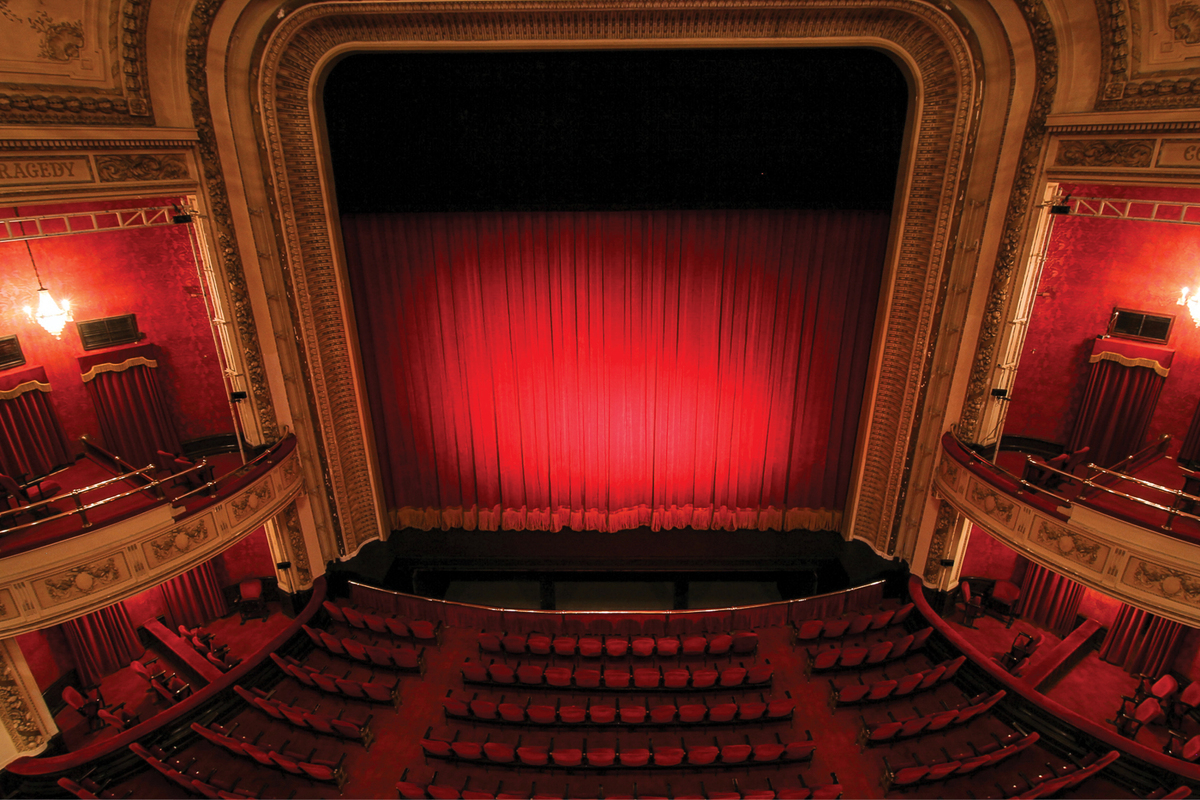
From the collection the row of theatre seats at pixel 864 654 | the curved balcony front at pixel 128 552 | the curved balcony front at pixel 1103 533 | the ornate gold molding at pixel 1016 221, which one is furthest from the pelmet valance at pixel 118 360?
the ornate gold molding at pixel 1016 221

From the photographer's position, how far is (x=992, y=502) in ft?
21.6

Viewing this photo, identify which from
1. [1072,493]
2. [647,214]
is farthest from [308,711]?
[1072,493]

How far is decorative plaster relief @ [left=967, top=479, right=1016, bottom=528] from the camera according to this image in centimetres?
637

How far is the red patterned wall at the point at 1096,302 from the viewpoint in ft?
23.0

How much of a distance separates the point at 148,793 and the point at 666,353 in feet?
26.0

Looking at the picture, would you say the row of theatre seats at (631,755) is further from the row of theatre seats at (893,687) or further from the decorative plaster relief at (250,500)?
the decorative plaster relief at (250,500)

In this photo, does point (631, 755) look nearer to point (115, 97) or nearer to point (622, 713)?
point (622, 713)

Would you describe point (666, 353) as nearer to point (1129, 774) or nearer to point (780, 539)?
point (780, 539)

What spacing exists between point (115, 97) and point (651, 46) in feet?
18.3

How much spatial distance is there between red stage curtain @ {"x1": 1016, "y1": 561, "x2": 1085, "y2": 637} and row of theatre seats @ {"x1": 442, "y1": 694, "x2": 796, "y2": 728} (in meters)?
3.89

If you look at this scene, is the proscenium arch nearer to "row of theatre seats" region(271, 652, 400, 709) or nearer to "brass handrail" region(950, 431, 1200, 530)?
"brass handrail" region(950, 431, 1200, 530)

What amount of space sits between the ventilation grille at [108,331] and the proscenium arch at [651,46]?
6.77 ft

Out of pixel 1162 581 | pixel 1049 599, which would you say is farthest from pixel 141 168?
pixel 1049 599

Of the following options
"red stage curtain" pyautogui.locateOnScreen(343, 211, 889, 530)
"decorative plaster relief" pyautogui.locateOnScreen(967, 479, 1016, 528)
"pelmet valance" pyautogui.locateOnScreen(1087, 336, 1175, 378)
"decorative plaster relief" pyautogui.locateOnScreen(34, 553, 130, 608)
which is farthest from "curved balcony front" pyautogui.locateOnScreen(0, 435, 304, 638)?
"pelmet valance" pyautogui.locateOnScreen(1087, 336, 1175, 378)
